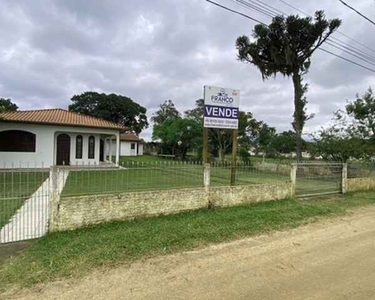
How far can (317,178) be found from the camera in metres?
10.6

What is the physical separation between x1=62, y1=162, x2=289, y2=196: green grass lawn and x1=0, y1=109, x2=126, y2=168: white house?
10.8 metres

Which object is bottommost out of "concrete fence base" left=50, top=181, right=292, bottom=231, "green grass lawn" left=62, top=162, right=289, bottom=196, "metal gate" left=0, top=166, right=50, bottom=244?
"metal gate" left=0, top=166, right=50, bottom=244

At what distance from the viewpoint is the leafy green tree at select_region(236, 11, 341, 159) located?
2095cm

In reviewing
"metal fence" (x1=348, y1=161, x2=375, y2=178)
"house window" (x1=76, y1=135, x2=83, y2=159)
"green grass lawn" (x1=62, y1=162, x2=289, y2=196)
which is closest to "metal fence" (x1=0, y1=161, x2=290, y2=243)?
"green grass lawn" (x1=62, y1=162, x2=289, y2=196)

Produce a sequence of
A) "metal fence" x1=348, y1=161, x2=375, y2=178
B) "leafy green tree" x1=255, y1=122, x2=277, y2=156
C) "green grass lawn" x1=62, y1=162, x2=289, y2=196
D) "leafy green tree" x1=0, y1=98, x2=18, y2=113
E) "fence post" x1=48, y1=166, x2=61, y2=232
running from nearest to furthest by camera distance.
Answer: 1. "fence post" x1=48, y1=166, x2=61, y2=232
2. "green grass lawn" x1=62, y1=162, x2=289, y2=196
3. "metal fence" x1=348, y1=161, x2=375, y2=178
4. "leafy green tree" x1=0, y1=98, x2=18, y2=113
5. "leafy green tree" x1=255, y1=122, x2=277, y2=156

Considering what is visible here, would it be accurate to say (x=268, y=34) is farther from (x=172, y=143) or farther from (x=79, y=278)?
(x=79, y=278)

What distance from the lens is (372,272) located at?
13.4 ft

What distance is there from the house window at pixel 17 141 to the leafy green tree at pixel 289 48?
16076mm

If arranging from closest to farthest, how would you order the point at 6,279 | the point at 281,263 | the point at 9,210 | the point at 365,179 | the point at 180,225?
1. the point at 6,279
2. the point at 281,263
3. the point at 180,225
4. the point at 9,210
5. the point at 365,179

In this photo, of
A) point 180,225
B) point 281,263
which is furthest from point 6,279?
point 281,263

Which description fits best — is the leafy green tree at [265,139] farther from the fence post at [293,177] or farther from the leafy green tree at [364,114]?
the fence post at [293,177]

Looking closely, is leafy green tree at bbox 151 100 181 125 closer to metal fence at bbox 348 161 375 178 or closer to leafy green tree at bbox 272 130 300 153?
leafy green tree at bbox 272 130 300 153

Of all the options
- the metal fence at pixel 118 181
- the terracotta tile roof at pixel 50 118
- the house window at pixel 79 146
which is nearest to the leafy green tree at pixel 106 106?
the terracotta tile roof at pixel 50 118

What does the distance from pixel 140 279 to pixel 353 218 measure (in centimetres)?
609
